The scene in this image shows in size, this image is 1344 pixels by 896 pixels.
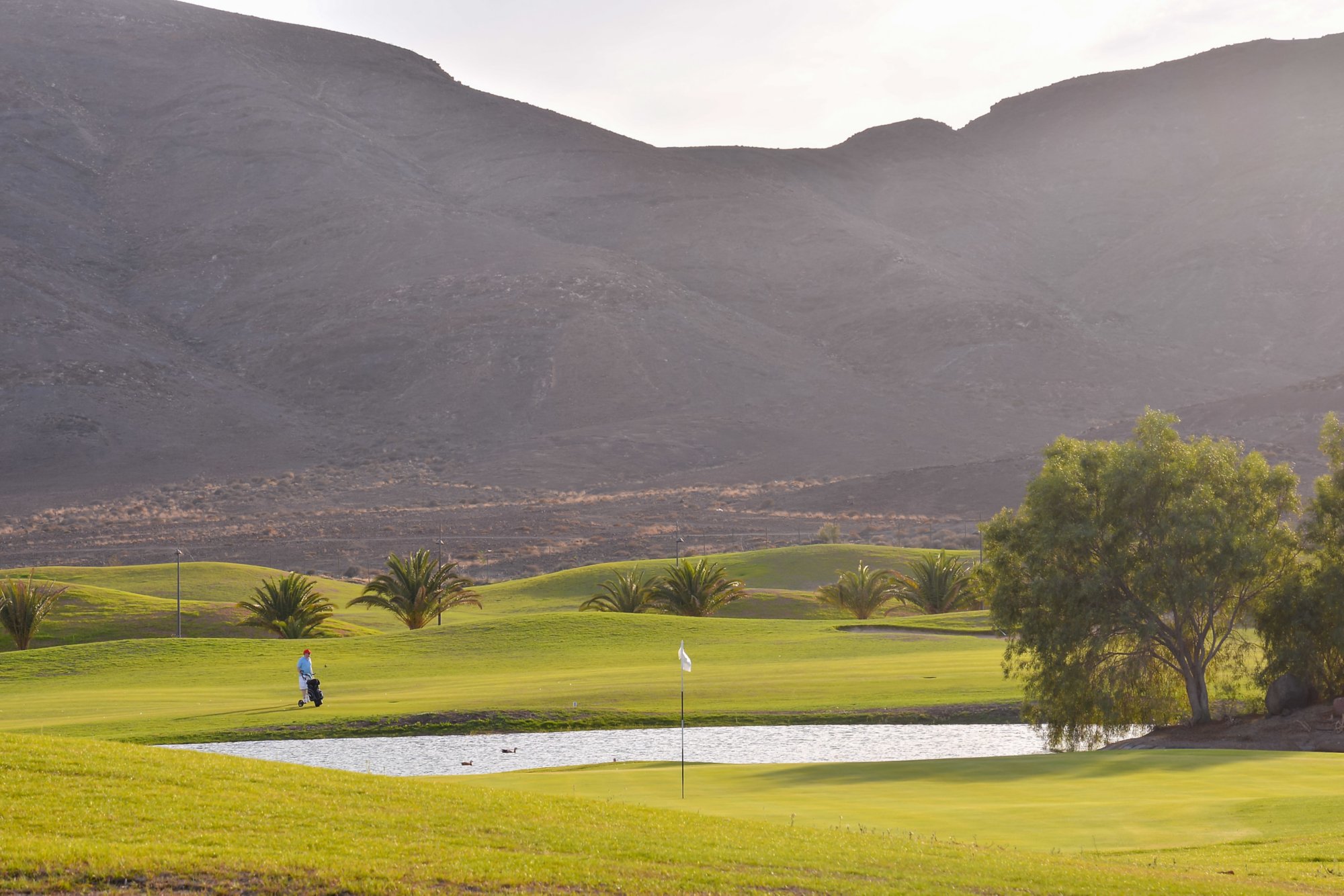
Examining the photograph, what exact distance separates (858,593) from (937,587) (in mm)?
3081

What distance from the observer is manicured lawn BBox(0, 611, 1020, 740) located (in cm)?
2439

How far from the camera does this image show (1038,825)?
13.3 m

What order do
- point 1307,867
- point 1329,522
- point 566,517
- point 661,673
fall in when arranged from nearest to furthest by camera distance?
point 1307,867, point 1329,522, point 661,673, point 566,517

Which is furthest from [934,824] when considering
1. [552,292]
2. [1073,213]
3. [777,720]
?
[1073,213]

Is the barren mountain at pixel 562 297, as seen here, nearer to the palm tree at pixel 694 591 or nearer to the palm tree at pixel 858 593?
the palm tree at pixel 858 593

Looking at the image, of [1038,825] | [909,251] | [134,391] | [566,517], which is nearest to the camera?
[1038,825]

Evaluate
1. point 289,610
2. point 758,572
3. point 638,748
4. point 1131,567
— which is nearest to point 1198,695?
point 1131,567

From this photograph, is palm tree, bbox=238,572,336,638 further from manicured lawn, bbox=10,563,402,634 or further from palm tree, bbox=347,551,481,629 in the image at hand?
manicured lawn, bbox=10,563,402,634

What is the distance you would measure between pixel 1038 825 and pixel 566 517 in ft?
262

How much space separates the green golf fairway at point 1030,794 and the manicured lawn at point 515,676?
6274 millimetres

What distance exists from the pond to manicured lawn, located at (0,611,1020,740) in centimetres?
83

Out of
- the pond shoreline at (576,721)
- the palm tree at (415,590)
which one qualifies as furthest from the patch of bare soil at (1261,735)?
the palm tree at (415,590)

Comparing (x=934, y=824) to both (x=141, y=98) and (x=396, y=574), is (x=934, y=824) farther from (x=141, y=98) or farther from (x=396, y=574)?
(x=141, y=98)

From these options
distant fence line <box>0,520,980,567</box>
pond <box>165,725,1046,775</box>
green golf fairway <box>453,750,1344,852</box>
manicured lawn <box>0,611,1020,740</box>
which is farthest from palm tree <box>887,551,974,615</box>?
distant fence line <box>0,520,980,567</box>
